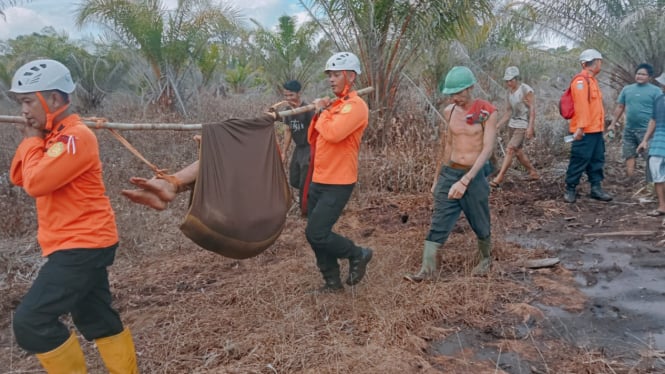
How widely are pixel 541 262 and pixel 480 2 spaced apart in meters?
5.09

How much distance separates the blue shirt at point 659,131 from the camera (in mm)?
5949

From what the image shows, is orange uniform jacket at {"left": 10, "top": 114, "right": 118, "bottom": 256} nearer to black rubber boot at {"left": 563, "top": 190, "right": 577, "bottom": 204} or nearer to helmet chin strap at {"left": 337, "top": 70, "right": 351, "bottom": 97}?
helmet chin strap at {"left": 337, "top": 70, "right": 351, "bottom": 97}

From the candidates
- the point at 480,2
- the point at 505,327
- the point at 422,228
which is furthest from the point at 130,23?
the point at 505,327

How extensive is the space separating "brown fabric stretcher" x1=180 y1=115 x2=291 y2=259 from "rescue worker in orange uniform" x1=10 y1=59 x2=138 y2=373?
21.6 inches

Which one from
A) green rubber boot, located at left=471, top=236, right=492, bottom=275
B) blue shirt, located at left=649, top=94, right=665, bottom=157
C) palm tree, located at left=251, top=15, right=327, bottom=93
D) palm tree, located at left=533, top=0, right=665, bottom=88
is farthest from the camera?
palm tree, located at left=251, top=15, right=327, bottom=93

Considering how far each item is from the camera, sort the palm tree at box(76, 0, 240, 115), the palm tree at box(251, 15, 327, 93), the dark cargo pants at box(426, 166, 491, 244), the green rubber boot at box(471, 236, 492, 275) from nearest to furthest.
Result: the dark cargo pants at box(426, 166, 491, 244) < the green rubber boot at box(471, 236, 492, 275) < the palm tree at box(76, 0, 240, 115) < the palm tree at box(251, 15, 327, 93)

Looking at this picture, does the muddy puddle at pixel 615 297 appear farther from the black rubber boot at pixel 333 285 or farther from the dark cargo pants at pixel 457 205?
the black rubber boot at pixel 333 285

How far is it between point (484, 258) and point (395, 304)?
1.14 meters

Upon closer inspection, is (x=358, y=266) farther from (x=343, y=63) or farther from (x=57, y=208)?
(x=57, y=208)

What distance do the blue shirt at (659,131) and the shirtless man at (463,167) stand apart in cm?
285

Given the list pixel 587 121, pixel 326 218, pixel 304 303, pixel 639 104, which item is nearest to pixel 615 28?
pixel 639 104

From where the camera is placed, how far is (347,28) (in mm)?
8430

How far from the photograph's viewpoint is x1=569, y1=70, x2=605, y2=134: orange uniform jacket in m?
6.62

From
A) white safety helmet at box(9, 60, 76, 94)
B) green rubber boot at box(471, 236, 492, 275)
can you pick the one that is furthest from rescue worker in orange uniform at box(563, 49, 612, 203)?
white safety helmet at box(9, 60, 76, 94)
